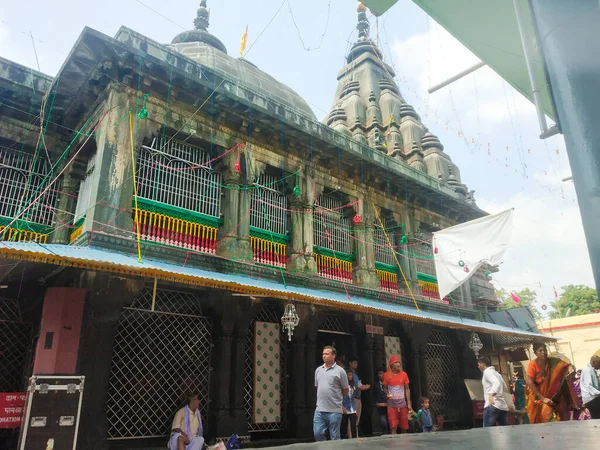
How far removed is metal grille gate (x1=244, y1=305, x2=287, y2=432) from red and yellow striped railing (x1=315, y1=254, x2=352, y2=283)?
6.31 ft

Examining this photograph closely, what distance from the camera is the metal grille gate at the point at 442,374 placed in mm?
12981

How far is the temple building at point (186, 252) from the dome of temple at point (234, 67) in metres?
2.92

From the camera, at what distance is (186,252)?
8742 mm

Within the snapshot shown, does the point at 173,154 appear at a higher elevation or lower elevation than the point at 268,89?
lower

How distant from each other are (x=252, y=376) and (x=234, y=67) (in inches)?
381

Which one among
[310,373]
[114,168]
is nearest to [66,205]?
[114,168]

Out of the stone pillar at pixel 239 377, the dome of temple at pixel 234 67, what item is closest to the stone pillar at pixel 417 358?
the stone pillar at pixel 239 377

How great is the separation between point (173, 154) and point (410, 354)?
314 inches

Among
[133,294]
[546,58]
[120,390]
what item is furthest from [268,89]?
[546,58]

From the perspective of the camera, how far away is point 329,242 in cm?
1186

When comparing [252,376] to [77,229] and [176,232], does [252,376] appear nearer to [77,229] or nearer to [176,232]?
[176,232]

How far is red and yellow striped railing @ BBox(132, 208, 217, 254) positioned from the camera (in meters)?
8.61

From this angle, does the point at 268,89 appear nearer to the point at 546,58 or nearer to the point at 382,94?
the point at 382,94

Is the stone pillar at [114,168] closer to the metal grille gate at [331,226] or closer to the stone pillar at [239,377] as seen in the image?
the stone pillar at [239,377]
